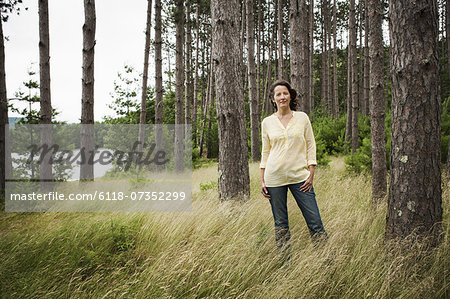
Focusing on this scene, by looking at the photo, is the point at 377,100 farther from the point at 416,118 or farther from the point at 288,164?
the point at 288,164

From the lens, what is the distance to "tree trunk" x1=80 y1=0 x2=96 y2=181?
7.22 meters

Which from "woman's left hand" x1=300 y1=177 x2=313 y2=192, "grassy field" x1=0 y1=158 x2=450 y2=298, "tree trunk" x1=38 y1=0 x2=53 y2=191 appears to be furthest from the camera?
"tree trunk" x1=38 y1=0 x2=53 y2=191

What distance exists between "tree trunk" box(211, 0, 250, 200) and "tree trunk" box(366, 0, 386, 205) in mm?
2344

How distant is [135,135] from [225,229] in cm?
1170

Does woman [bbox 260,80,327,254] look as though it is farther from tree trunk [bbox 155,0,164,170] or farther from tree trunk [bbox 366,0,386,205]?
tree trunk [bbox 155,0,164,170]

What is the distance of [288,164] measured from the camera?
2785 millimetres

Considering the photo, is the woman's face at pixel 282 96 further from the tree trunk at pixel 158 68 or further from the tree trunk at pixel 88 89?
the tree trunk at pixel 158 68

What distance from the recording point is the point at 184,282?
7.73 ft

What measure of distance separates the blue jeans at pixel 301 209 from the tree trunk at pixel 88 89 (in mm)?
6410

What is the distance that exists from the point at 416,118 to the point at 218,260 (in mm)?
2402

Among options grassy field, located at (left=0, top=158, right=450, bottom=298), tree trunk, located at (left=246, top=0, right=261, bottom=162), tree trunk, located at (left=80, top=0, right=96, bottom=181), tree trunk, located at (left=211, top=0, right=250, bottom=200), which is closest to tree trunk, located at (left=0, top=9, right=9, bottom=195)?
tree trunk, located at (left=80, top=0, right=96, bottom=181)

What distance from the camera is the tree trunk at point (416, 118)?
246 cm

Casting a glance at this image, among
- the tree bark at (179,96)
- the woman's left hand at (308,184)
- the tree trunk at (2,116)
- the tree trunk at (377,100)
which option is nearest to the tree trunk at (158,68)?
the tree bark at (179,96)

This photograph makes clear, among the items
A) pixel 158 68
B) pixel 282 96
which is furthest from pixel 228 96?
pixel 158 68
